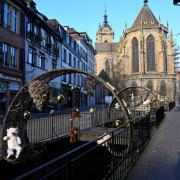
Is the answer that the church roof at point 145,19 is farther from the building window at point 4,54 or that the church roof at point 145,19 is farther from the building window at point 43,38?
the building window at point 4,54

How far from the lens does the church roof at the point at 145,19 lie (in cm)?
8439

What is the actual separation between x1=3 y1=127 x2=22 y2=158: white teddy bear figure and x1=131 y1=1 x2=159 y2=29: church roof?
78793mm

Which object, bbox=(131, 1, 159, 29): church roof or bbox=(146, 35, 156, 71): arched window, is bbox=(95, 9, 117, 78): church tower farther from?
bbox=(131, 1, 159, 29): church roof

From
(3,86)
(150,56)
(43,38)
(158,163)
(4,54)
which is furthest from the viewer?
(150,56)

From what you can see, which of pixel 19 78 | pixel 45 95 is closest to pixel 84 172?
pixel 45 95

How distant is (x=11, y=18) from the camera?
28.7 metres

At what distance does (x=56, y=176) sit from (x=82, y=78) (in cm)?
5269

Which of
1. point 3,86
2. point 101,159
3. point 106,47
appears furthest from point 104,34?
point 101,159

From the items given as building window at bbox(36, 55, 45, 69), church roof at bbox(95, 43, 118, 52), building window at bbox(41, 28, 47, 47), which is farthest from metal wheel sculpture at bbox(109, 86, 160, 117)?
church roof at bbox(95, 43, 118, 52)

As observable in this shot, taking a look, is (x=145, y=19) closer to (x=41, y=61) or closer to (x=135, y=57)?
(x=135, y=57)

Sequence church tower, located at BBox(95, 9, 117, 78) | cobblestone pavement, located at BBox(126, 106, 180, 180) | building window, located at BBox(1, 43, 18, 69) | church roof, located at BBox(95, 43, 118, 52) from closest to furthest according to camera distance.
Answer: cobblestone pavement, located at BBox(126, 106, 180, 180), building window, located at BBox(1, 43, 18, 69), church tower, located at BBox(95, 9, 117, 78), church roof, located at BBox(95, 43, 118, 52)

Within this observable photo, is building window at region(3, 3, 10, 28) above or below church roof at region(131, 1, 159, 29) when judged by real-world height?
below

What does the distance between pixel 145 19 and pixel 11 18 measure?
6618 cm

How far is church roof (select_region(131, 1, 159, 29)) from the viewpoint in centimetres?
8439
